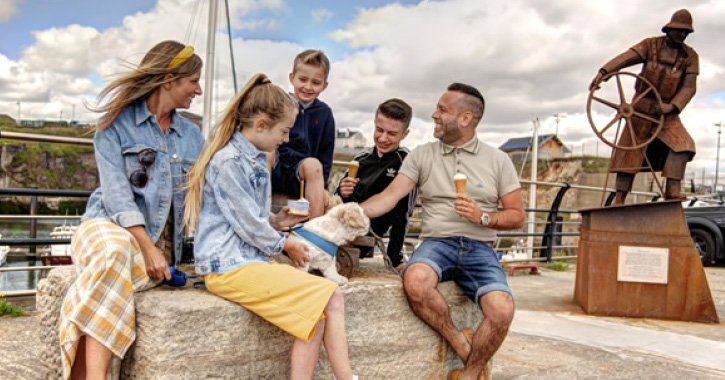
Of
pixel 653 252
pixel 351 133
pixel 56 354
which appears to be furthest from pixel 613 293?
pixel 351 133

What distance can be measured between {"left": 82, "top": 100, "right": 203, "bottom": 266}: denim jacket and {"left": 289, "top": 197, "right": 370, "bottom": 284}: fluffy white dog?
1.91 feet

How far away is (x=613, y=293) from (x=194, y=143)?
396 centimetres

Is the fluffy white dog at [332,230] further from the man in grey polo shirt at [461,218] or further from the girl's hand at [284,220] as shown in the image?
the man in grey polo shirt at [461,218]

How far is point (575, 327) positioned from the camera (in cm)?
448

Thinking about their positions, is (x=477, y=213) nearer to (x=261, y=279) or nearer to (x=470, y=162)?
(x=470, y=162)

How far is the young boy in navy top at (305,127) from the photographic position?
10.7 ft

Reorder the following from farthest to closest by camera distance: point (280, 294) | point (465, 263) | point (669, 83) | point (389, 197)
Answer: point (669, 83) < point (389, 197) < point (465, 263) < point (280, 294)

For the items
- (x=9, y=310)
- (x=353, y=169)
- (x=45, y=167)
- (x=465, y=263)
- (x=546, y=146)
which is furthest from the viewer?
(x=45, y=167)

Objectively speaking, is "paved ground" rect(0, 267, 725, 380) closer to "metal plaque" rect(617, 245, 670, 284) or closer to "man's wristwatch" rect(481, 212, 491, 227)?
"metal plaque" rect(617, 245, 670, 284)

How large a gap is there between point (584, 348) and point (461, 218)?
5.03 feet

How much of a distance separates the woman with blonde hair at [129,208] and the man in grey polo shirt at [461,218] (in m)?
1.07

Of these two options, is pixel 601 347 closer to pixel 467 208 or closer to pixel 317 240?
pixel 467 208

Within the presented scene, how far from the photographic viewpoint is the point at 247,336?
2254mm

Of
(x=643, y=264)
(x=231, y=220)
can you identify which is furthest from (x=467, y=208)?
(x=643, y=264)
